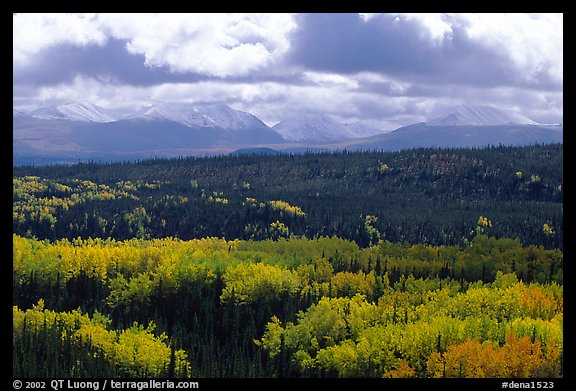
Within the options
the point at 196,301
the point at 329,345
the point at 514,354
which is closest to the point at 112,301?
the point at 196,301

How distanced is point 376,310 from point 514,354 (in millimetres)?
40557

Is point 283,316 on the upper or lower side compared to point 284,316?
lower

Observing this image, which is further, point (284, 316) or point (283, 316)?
point (283, 316)

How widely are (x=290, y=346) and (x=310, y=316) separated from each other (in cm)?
1350

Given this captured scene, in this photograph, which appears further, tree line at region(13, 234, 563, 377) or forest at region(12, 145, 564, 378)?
tree line at region(13, 234, 563, 377)

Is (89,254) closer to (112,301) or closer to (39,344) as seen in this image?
(112,301)

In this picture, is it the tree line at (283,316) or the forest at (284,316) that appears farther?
the tree line at (283,316)

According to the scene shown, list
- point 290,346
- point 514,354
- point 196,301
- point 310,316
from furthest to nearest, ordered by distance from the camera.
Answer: point 196,301, point 310,316, point 290,346, point 514,354

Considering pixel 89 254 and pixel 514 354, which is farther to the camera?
pixel 89 254
